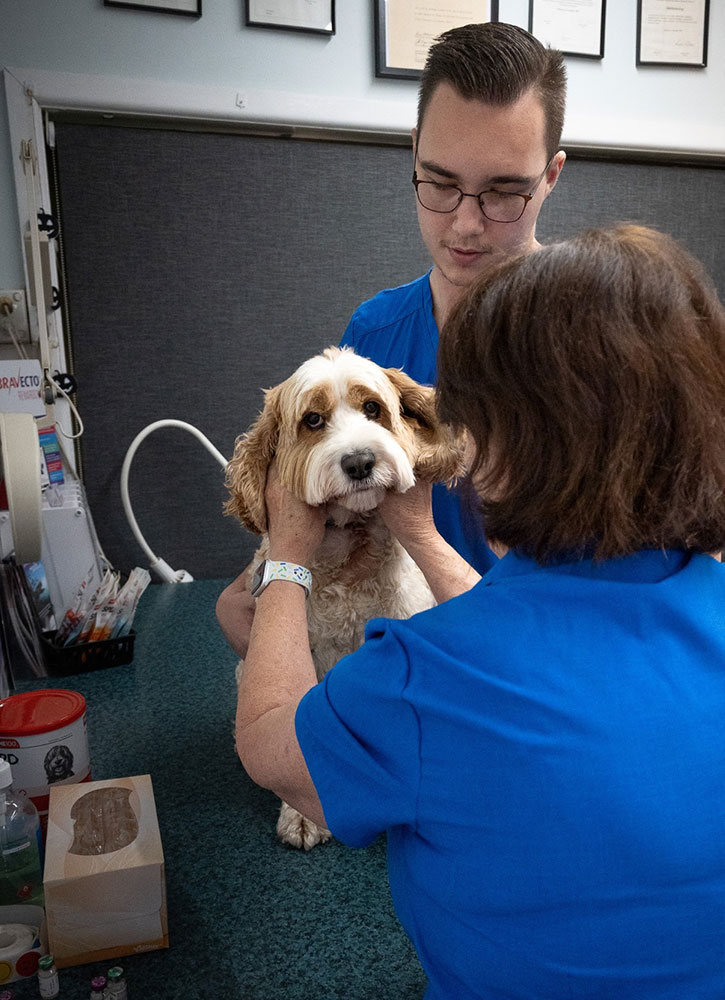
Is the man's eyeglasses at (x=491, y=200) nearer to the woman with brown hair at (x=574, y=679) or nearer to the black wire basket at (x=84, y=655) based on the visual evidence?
the woman with brown hair at (x=574, y=679)

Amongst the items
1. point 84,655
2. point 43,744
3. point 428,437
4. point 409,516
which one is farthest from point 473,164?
point 84,655

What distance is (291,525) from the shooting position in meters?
1.00

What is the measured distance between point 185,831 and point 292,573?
1.39ft

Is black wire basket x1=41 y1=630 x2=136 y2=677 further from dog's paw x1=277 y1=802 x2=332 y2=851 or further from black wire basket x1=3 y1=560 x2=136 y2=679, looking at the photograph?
dog's paw x1=277 y1=802 x2=332 y2=851

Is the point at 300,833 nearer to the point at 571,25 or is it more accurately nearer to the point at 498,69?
the point at 498,69

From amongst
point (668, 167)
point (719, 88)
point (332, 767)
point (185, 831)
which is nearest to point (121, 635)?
point (185, 831)

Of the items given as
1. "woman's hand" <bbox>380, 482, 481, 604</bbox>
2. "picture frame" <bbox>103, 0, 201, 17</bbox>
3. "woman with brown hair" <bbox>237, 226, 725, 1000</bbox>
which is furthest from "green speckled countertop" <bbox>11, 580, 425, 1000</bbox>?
"picture frame" <bbox>103, 0, 201, 17</bbox>

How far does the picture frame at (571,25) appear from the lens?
2.10 metres

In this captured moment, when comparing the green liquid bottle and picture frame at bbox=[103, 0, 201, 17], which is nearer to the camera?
the green liquid bottle

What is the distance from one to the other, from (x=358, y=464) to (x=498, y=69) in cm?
59

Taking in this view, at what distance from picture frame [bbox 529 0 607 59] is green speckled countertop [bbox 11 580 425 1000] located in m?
1.91

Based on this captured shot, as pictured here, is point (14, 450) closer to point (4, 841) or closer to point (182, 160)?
point (4, 841)

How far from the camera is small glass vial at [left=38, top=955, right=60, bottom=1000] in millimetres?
759

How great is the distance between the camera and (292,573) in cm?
86
